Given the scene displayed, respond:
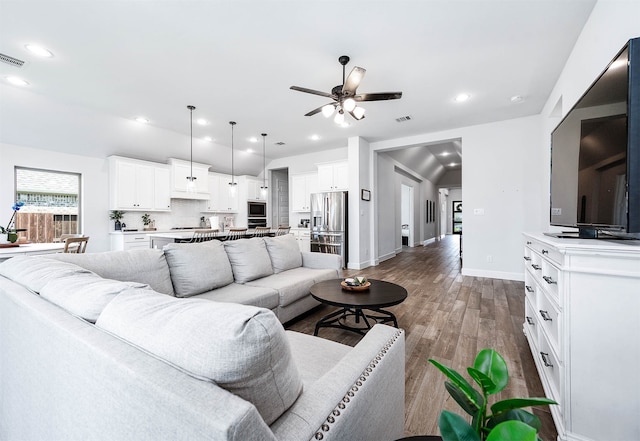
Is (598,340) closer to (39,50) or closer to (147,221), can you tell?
(39,50)

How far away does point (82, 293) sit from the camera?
0.97 metres

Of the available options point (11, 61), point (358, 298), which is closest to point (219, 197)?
point (11, 61)

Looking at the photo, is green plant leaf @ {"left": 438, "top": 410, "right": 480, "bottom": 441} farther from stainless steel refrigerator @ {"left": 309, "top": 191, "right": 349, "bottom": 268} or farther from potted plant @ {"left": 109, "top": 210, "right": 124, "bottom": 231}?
potted plant @ {"left": 109, "top": 210, "right": 124, "bottom": 231}

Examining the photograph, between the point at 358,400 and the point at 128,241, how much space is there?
561 centimetres

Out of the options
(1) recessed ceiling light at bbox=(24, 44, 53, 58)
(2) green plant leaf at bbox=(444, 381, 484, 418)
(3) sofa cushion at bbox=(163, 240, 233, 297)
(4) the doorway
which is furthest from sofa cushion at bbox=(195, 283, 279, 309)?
(4) the doorway

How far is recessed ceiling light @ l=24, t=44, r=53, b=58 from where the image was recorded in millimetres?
2631

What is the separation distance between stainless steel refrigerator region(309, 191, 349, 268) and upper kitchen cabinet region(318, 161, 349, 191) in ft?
1.08

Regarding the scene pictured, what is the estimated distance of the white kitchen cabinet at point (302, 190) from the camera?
6.91 m

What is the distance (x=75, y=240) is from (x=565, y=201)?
4935 mm

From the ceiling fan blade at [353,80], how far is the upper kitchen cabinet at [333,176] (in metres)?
3.30

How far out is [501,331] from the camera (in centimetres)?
260

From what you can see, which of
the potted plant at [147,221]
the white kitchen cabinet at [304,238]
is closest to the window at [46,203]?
the potted plant at [147,221]

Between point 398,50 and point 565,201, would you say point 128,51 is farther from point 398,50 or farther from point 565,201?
point 565,201

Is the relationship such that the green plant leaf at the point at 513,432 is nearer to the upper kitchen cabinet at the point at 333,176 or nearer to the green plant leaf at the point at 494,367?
the green plant leaf at the point at 494,367
